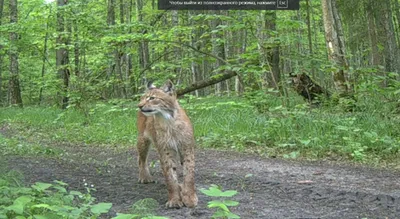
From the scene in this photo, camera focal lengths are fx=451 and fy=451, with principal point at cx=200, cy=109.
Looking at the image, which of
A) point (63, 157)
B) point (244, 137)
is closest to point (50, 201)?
point (63, 157)

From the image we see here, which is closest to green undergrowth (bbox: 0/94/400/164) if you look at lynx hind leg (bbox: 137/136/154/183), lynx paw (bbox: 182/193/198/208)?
lynx hind leg (bbox: 137/136/154/183)

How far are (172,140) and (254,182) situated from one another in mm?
1677

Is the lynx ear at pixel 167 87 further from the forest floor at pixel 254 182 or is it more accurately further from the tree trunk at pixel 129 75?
the tree trunk at pixel 129 75

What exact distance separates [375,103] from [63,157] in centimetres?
706

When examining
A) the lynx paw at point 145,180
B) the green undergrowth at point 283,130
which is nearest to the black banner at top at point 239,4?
the green undergrowth at point 283,130

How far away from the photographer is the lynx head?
5.07 metres

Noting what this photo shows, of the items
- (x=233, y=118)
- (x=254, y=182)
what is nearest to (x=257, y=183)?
(x=254, y=182)

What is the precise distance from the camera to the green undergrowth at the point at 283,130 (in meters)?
8.54

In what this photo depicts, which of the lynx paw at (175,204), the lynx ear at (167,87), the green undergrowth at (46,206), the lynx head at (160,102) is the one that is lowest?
the lynx paw at (175,204)

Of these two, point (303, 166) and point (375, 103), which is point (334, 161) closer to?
point (303, 166)

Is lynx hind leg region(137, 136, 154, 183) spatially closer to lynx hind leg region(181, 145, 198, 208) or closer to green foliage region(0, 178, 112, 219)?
lynx hind leg region(181, 145, 198, 208)

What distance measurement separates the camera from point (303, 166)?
761 centimetres

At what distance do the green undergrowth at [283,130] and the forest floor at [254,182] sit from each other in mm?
744

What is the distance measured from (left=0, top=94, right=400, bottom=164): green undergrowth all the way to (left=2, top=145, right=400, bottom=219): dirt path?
0.83 metres
